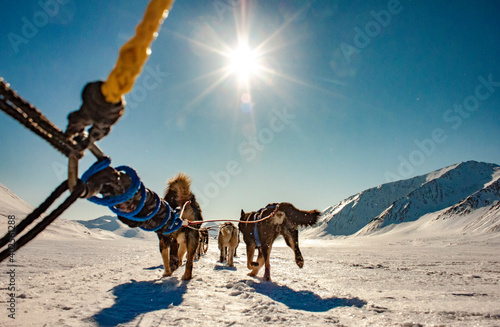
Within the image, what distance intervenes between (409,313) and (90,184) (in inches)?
156

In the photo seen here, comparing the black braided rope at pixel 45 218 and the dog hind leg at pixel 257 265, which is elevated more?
the black braided rope at pixel 45 218

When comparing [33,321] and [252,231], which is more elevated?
[252,231]

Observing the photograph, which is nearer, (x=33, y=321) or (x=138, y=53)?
(x=138, y=53)

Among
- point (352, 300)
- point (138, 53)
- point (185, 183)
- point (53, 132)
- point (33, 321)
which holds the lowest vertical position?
point (352, 300)

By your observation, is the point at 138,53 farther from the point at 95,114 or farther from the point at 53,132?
the point at 53,132

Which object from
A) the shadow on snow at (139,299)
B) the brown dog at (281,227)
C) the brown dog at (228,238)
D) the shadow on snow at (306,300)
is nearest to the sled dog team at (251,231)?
the brown dog at (281,227)

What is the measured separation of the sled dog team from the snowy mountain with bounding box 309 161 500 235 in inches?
3134

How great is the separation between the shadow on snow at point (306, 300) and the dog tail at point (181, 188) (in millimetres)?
2597

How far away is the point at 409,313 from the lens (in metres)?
3.26

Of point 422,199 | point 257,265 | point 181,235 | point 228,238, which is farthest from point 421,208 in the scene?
point 181,235

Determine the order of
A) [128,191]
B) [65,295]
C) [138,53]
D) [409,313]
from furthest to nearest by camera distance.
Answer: [65,295], [409,313], [128,191], [138,53]

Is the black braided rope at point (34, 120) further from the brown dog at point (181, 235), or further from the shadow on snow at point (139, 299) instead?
the brown dog at point (181, 235)

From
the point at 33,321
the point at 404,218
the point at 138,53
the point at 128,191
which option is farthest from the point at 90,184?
the point at 404,218

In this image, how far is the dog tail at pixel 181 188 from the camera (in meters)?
6.14
